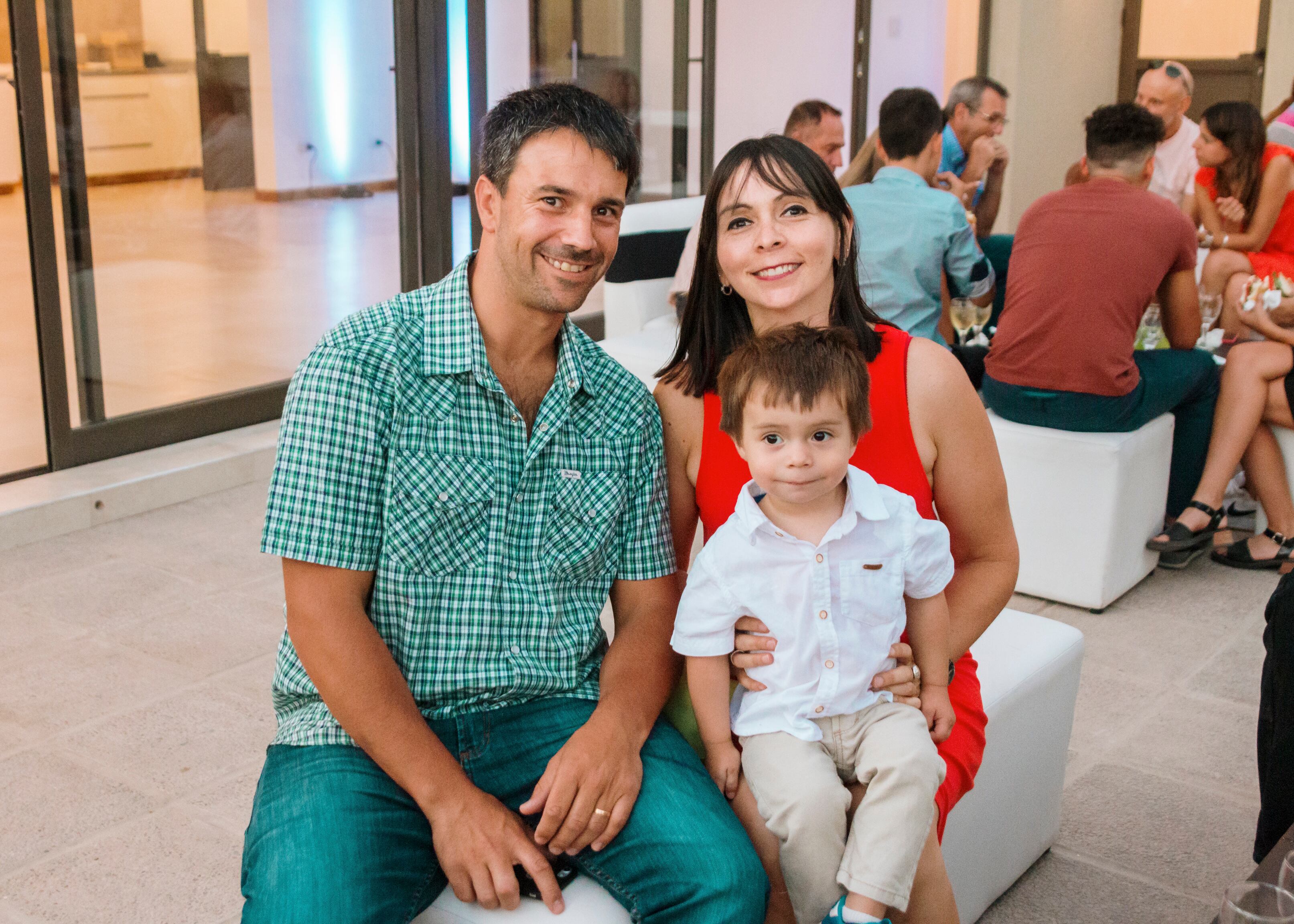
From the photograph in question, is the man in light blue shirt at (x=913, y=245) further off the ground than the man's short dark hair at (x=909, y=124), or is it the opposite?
the man's short dark hair at (x=909, y=124)

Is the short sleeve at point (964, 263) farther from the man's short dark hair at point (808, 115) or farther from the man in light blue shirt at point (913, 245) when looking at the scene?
the man's short dark hair at point (808, 115)

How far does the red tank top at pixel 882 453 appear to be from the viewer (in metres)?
1.90

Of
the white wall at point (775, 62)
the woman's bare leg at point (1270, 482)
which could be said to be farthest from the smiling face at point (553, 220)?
the white wall at point (775, 62)

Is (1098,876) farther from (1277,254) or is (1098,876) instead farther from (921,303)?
(1277,254)

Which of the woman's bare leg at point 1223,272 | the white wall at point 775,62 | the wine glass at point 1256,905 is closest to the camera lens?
the wine glass at point 1256,905

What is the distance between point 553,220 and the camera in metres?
1.80

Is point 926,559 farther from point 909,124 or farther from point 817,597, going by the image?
point 909,124

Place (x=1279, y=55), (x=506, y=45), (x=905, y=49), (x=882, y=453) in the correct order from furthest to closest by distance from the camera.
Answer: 1. (x=1279, y=55)
2. (x=905, y=49)
3. (x=506, y=45)
4. (x=882, y=453)

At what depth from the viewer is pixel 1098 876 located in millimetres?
2398

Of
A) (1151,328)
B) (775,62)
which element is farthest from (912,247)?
(775,62)

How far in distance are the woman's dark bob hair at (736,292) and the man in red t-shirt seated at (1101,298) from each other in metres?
1.77

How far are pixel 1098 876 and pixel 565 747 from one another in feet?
4.11

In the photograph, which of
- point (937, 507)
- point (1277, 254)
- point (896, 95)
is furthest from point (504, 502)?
point (1277, 254)

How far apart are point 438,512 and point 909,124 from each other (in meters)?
2.75
